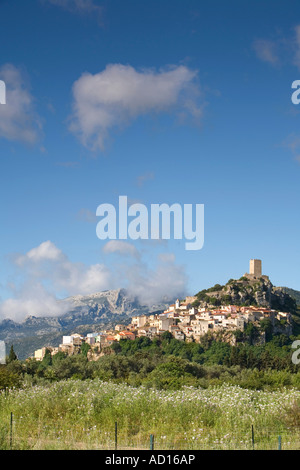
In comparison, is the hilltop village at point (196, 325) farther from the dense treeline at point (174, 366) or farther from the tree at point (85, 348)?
the dense treeline at point (174, 366)

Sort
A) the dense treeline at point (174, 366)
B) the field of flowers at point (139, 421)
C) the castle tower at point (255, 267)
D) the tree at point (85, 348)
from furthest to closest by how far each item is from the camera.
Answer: the castle tower at point (255, 267)
the tree at point (85, 348)
the dense treeline at point (174, 366)
the field of flowers at point (139, 421)

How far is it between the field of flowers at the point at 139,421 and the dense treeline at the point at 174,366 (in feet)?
22.5

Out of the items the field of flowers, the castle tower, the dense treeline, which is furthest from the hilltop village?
the field of flowers

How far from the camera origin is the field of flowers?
466 inches

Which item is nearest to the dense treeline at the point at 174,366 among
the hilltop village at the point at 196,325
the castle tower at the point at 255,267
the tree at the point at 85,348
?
the tree at the point at 85,348

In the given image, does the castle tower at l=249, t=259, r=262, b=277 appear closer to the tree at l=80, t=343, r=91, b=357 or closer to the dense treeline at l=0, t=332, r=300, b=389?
the dense treeline at l=0, t=332, r=300, b=389

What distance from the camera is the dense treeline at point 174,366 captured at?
36906 mm

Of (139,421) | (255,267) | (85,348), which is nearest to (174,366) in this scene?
(139,421)

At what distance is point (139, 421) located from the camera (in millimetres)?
14445

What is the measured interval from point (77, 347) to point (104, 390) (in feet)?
283

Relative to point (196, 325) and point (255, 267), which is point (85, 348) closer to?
point (196, 325)

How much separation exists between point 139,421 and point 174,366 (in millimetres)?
37148

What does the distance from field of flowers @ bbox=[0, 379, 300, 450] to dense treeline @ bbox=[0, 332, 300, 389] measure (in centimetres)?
686
